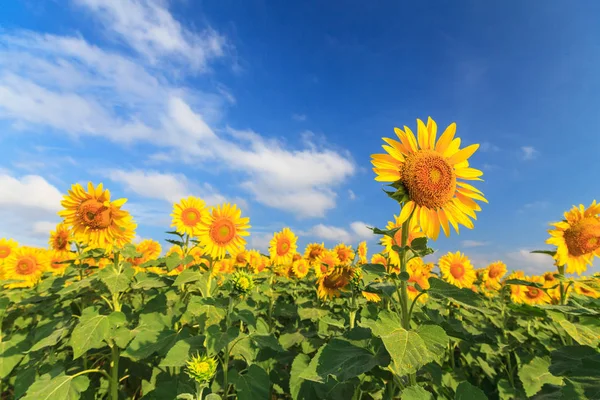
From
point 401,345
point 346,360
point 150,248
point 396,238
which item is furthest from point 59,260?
point 401,345

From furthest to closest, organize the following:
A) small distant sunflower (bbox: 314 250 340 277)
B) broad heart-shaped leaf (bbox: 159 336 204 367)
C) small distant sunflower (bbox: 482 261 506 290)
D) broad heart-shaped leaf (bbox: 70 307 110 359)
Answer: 1. small distant sunflower (bbox: 482 261 506 290)
2. small distant sunflower (bbox: 314 250 340 277)
3. broad heart-shaped leaf (bbox: 70 307 110 359)
4. broad heart-shaped leaf (bbox: 159 336 204 367)

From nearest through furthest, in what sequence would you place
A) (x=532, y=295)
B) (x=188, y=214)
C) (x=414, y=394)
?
(x=414, y=394) → (x=188, y=214) → (x=532, y=295)

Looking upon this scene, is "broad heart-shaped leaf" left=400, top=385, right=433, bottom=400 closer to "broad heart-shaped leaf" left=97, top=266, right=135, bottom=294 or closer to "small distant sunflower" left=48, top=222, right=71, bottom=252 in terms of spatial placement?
"broad heart-shaped leaf" left=97, top=266, right=135, bottom=294

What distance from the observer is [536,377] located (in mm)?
3963

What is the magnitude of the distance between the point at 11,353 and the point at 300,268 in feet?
16.7

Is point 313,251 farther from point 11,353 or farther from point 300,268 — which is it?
point 11,353

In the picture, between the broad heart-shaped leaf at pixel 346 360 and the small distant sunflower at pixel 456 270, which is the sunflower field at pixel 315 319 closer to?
the broad heart-shaped leaf at pixel 346 360

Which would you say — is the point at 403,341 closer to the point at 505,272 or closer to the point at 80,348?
the point at 80,348

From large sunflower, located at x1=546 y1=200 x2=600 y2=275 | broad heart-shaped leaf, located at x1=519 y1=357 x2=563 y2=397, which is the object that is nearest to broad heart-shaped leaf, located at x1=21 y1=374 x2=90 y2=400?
broad heart-shaped leaf, located at x1=519 y1=357 x2=563 y2=397

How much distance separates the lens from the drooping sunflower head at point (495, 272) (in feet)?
30.3

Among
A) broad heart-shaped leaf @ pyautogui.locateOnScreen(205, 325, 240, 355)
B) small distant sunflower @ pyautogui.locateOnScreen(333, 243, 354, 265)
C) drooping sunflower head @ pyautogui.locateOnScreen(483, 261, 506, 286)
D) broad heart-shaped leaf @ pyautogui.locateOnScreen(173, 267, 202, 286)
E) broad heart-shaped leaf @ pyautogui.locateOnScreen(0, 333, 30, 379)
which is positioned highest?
Answer: drooping sunflower head @ pyautogui.locateOnScreen(483, 261, 506, 286)

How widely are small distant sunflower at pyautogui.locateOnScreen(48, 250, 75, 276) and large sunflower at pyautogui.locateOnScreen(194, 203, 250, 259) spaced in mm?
3423

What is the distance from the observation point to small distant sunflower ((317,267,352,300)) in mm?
5156

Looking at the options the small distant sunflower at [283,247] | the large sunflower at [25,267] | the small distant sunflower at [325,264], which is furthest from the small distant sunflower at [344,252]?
the large sunflower at [25,267]
